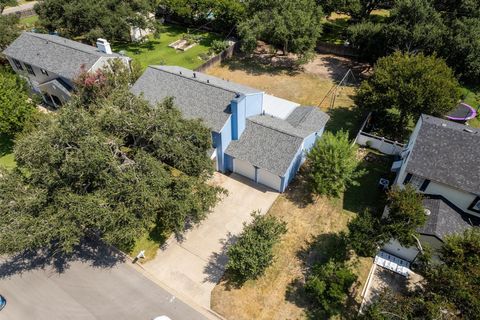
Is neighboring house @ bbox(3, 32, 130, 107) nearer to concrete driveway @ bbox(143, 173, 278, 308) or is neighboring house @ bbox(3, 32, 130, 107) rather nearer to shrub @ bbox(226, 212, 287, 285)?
concrete driveway @ bbox(143, 173, 278, 308)

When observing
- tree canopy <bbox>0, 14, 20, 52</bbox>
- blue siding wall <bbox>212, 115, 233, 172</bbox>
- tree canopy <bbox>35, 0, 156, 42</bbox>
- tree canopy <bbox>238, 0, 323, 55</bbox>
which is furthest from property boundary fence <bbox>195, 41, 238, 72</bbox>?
tree canopy <bbox>0, 14, 20, 52</bbox>

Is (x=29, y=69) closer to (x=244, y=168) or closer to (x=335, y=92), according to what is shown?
(x=244, y=168)

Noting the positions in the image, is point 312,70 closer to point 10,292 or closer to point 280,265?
point 280,265

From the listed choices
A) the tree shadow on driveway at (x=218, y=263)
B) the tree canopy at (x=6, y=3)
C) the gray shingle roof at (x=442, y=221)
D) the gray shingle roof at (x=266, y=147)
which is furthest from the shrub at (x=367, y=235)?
the tree canopy at (x=6, y=3)

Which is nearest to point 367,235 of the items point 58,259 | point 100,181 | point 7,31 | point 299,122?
point 299,122

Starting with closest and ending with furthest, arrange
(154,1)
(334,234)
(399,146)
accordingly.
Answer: (334,234) < (399,146) < (154,1)

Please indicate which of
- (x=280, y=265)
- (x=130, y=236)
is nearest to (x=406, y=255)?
(x=280, y=265)

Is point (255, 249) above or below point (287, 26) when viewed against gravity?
below
